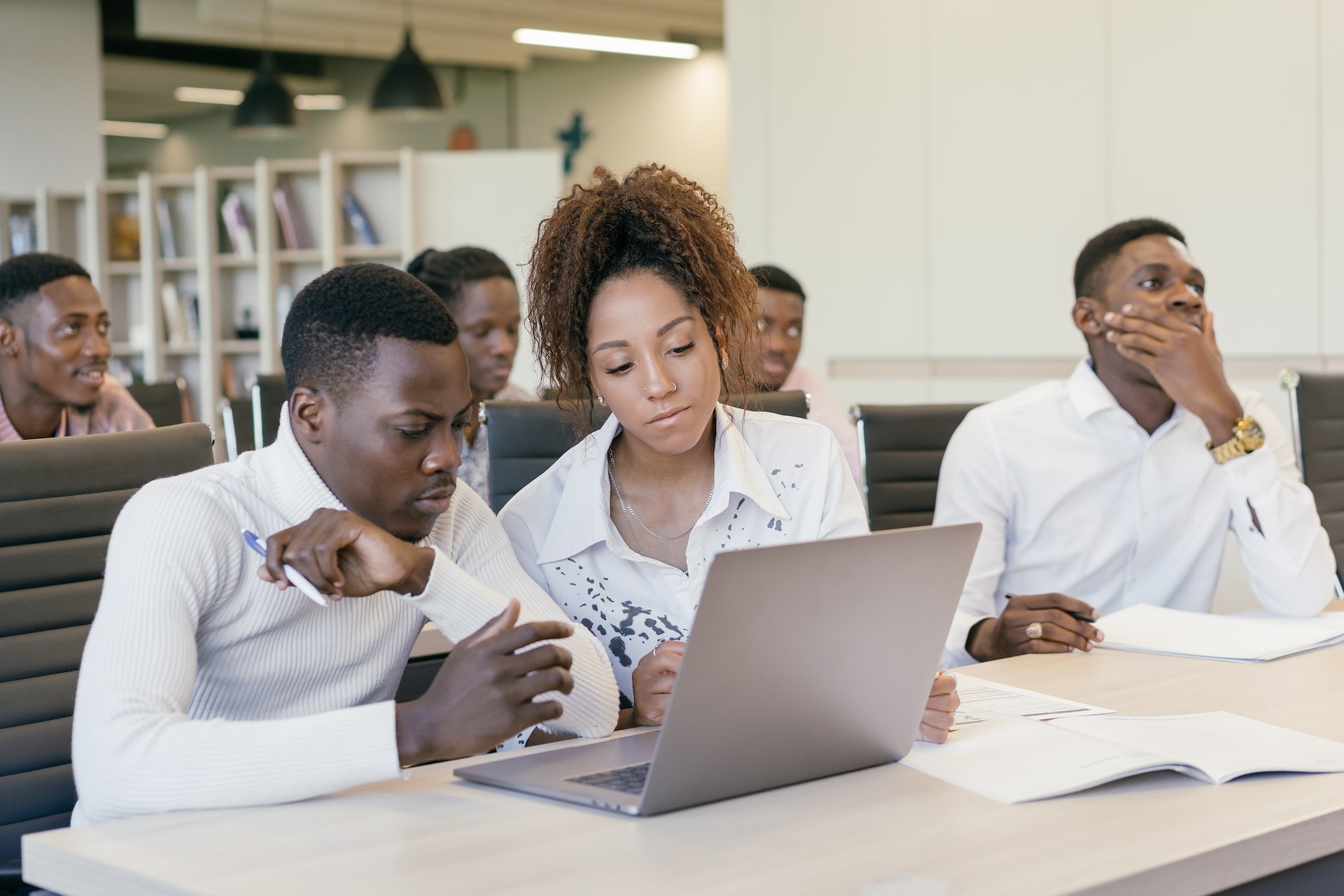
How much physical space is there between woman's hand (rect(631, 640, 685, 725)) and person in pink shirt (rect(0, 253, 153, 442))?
212 centimetres

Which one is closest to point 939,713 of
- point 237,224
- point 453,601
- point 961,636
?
point 453,601

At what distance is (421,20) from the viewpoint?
852 cm

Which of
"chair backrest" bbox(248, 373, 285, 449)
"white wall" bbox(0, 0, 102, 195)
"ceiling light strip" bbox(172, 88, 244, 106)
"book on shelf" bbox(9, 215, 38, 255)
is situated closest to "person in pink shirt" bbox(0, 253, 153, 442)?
"chair backrest" bbox(248, 373, 285, 449)

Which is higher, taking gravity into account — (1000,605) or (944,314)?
(944,314)

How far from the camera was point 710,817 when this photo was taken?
1039 millimetres

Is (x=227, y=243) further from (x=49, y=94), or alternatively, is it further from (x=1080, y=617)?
(x=1080, y=617)

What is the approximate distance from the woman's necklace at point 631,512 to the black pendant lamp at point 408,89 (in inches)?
256

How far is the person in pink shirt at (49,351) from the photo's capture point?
10.3ft

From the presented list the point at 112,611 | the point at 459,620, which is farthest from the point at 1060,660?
the point at 112,611

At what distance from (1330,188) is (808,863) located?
363 centimetres

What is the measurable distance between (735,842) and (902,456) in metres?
1.68

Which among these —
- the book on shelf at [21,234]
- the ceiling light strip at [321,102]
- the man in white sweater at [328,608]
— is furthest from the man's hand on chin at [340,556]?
the ceiling light strip at [321,102]

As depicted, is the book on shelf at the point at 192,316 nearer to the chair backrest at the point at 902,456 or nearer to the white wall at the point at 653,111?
the white wall at the point at 653,111

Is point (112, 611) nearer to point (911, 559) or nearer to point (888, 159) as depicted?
point (911, 559)
